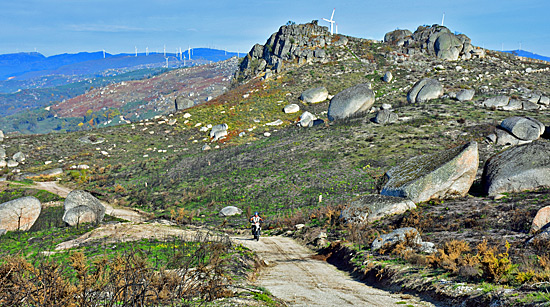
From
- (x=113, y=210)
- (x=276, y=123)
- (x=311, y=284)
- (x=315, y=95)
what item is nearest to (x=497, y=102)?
(x=315, y=95)

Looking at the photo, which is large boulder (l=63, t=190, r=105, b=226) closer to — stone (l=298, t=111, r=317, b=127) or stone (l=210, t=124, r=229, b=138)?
stone (l=210, t=124, r=229, b=138)

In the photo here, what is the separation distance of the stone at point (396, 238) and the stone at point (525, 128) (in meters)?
26.0

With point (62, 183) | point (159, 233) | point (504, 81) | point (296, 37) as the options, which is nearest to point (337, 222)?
point (159, 233)

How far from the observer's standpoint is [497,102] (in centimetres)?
4953

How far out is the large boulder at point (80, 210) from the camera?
23.7 metres

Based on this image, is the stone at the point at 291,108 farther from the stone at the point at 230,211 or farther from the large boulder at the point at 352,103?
the stone at the point at 230,211

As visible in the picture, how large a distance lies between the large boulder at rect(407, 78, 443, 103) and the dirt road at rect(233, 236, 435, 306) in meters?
46.0

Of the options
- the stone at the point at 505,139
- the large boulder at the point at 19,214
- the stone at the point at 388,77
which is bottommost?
the large boulder at the point at 19,214

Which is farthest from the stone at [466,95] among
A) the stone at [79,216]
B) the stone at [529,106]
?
the stone at [79,216]

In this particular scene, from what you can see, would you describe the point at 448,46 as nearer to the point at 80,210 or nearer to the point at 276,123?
the point at 276,123

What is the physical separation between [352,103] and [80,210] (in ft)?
141

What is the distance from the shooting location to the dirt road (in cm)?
1124

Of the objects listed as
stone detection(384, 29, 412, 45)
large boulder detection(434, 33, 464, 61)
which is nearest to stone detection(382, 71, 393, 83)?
large boulder detection(434, 33, 464, 61)

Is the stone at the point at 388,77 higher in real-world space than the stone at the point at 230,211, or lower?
higher
